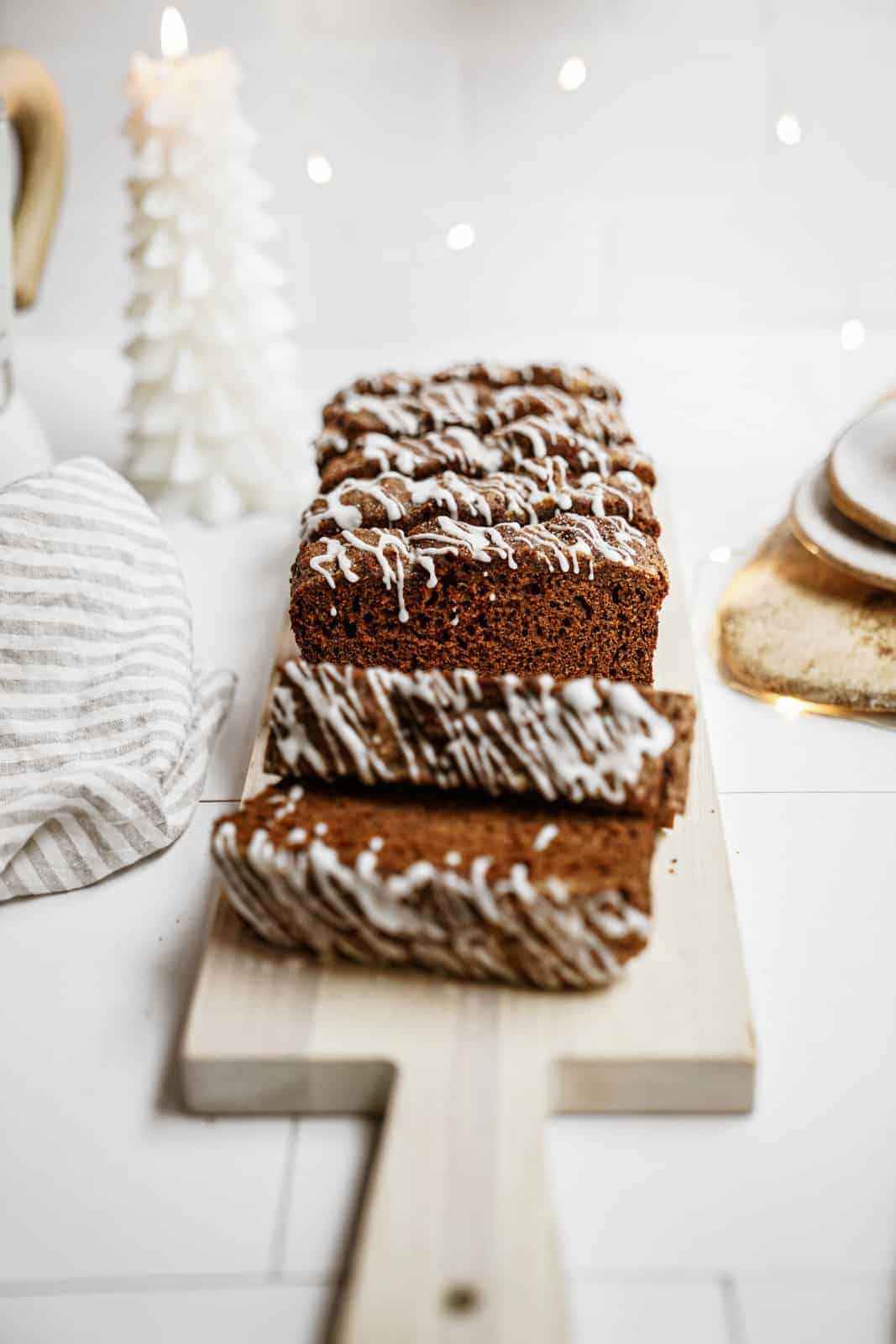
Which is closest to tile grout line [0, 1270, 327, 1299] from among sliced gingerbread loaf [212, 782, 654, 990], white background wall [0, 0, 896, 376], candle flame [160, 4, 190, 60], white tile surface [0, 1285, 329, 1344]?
white tile surface [0, 1285, 329, 1344]

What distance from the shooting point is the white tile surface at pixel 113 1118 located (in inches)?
60.0

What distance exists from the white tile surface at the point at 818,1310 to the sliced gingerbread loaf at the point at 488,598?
3.65 feet

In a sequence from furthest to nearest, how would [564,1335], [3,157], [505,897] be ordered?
[3,157] < [505,897] < [564,1335]

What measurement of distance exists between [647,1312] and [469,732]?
2.51 ft

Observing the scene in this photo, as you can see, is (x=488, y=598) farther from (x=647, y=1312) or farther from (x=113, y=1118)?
(x=647, y=1312)

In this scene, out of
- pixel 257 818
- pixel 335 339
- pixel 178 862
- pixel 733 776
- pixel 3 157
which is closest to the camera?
pixel 257 818

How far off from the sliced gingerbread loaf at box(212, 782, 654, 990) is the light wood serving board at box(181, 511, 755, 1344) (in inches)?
2.1

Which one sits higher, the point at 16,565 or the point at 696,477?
the point at 16,565

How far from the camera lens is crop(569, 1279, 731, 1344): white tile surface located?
1.41 metres

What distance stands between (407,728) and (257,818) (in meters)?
0.25

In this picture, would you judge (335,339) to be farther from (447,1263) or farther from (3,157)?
(447,1263)

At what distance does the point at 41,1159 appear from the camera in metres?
1.62

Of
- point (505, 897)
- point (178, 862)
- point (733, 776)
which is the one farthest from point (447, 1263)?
point (733, 776)

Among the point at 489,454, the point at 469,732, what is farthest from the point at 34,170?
the point at 469,732
